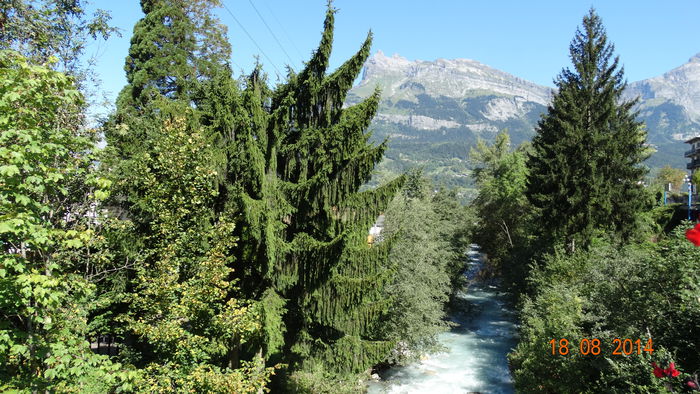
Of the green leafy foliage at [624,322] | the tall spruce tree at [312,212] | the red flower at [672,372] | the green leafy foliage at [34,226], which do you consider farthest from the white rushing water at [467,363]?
the green leafy foliage at [34,226]

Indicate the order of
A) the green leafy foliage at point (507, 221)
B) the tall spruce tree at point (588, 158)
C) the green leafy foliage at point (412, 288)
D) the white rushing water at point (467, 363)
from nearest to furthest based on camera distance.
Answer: the white rushing water at point (467, 363)
the green leafy foliage at point (412, 288)
the tall spruce tree at point (588, 158)
the green leafy foliage at point (507, 221)

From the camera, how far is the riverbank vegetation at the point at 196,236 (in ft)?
19.2

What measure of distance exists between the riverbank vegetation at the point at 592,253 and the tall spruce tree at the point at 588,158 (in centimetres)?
6

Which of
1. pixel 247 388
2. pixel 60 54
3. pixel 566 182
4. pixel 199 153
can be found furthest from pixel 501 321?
pixel 60 54

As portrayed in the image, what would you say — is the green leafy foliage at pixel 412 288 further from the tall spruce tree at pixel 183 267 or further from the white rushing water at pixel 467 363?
the tall spruce tree at pixel 183 267

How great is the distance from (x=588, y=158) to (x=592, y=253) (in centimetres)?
579

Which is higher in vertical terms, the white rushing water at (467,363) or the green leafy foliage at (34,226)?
the green leafy foliage at (34,226)

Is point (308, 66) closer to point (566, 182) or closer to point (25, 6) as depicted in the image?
point (25, 6)

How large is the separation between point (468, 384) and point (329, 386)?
734cm

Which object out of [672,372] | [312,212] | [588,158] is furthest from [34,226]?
[588,158]

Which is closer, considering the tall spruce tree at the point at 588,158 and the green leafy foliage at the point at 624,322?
the green leafy foliage at the point at 624,322

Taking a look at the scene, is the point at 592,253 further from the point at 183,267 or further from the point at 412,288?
the point at 183,267

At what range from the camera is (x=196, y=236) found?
836cm
